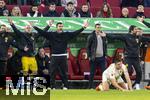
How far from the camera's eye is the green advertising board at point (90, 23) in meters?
17.8

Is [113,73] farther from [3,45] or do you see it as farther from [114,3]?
[114,3]

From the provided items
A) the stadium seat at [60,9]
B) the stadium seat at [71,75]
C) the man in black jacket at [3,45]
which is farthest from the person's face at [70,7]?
the man in black jacket at [3,45]

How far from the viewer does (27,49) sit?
16.6 metres

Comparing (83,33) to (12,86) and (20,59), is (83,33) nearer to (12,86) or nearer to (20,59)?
(20,59)

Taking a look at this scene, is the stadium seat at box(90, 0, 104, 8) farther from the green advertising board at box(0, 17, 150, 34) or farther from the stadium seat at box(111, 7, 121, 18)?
the green advertising board at box(0, 17, 150, 34)

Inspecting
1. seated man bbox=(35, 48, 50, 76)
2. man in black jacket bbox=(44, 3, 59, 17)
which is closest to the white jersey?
seated man bbox=(35, 48, 50, 76)

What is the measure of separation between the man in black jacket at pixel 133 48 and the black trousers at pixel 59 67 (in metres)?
1.60

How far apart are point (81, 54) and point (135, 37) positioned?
1878 mm

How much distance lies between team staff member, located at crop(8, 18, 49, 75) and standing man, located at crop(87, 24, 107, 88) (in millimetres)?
1564

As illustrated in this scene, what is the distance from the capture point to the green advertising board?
17781 mm

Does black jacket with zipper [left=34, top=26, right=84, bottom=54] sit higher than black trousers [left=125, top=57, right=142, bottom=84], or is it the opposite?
black jacket with zipper [left=34, top=26, right=84, bottom=54]

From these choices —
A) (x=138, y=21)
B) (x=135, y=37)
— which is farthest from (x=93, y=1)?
(x=135, y=37)

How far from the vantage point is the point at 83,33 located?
59.8ft

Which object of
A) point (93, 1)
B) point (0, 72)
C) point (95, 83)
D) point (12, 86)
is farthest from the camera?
point (93, 1)
